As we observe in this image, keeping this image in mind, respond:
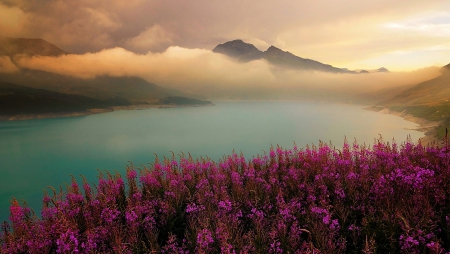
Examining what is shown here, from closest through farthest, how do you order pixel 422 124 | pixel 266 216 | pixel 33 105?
pixel 266 216
pixel 422 124
pixel 33 105

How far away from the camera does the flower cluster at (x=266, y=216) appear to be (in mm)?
4156

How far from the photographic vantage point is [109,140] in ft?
221

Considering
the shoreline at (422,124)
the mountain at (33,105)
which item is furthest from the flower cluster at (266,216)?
the mountain at (33,105)

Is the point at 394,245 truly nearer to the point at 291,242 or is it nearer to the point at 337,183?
the point at 291,242

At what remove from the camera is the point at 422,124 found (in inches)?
1785

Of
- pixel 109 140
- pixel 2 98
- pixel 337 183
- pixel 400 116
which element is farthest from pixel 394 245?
pixel 2 98

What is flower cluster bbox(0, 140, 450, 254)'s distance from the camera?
4156 mm

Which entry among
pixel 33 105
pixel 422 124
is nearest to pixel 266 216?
pixel 422 124

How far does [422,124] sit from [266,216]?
5290 cm

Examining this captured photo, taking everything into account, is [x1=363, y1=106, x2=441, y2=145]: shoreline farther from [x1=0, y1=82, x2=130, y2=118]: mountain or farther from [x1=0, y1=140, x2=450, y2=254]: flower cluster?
[x1=0, y1=82, x2=130, y2=118]: mountain

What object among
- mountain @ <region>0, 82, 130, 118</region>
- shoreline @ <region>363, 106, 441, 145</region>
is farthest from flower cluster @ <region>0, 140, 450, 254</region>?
mountain @ <region>0, 82, 130, 118</region>

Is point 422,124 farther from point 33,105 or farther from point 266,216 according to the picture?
point 33,105

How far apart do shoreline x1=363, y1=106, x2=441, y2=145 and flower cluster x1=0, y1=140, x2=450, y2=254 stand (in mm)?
4156

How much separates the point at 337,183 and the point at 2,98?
132203mm
